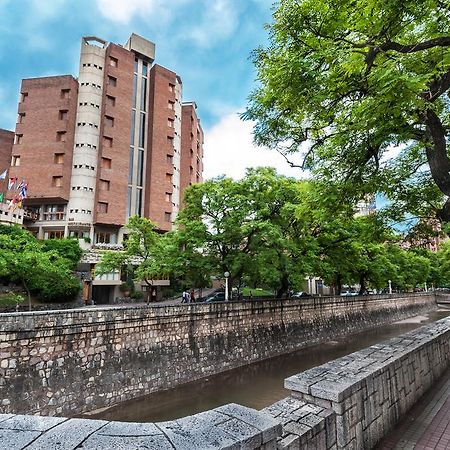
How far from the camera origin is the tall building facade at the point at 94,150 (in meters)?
33.2

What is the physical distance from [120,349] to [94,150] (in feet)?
91.8

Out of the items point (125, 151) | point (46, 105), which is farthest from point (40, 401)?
point (46, 105)

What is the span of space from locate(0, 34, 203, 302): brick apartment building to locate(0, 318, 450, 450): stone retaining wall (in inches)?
1239

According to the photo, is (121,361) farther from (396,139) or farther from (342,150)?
(396,139)

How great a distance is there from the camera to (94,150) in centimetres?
3431

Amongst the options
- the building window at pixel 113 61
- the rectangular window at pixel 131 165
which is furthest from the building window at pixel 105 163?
the building window at pixel 113 61

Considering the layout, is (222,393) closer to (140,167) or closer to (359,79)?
(359,79)

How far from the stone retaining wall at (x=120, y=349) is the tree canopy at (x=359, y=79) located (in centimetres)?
860

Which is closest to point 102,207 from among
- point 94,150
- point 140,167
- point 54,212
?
point 54,212

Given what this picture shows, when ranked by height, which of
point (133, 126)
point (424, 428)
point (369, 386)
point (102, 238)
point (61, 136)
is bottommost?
point (424, 428)

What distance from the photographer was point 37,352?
9.49m

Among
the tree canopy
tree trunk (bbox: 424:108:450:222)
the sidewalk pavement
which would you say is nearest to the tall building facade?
the tree canopy

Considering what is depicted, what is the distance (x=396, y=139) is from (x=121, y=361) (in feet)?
36.7

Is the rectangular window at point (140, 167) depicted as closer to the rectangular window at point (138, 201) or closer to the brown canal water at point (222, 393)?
the rectangular window at point (138, 201)
